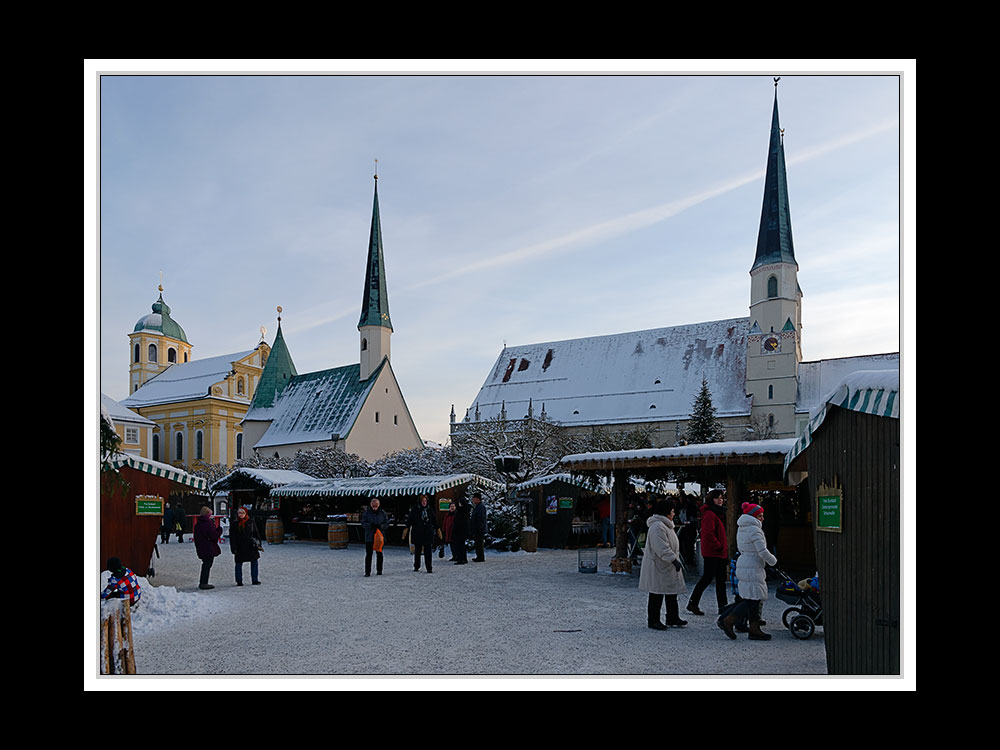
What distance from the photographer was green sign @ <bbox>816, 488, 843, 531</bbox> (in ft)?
19.3

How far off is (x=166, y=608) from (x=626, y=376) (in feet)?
170

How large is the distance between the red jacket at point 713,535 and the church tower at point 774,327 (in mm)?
45420

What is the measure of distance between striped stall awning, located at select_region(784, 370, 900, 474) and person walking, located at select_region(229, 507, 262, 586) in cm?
1031

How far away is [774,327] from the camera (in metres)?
56.3

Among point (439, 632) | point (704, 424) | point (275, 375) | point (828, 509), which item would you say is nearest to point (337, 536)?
point (439, 632)

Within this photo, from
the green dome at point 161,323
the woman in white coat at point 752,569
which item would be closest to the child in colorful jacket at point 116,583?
the woman in white coat at point 752,569

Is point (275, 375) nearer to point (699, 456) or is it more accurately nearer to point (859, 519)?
point (699, 456)

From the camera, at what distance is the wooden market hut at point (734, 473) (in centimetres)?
1289

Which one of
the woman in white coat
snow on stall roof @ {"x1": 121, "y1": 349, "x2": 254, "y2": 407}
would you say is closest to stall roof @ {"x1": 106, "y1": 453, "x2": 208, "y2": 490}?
the woman in white coat

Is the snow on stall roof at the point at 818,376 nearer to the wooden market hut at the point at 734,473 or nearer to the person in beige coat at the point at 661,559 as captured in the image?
the wooden market hut at the point at 734,473

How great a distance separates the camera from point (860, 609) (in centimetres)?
565

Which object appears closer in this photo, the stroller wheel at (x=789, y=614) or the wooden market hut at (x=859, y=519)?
the wooden market hut at (x=859, y=519)

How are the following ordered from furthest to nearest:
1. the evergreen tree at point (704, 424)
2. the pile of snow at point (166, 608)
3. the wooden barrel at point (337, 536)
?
the evergreen tree at point (704, 424) → the wooden barrel at point (337, 536) → the pile of snow at point (166, 608)
